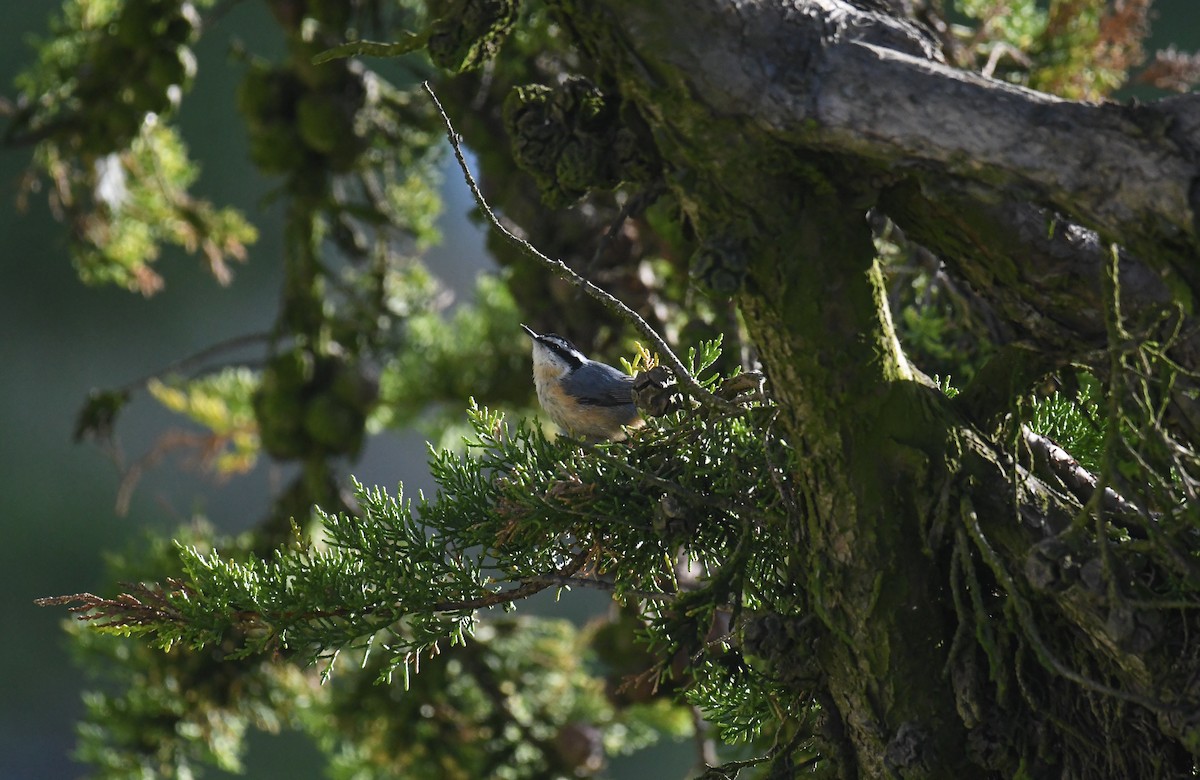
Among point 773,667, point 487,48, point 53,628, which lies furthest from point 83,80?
point 53,628

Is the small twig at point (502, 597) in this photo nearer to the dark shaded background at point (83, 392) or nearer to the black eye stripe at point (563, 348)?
the black eye stripe at point (563, 348)

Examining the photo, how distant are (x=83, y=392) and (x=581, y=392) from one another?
4.66 m

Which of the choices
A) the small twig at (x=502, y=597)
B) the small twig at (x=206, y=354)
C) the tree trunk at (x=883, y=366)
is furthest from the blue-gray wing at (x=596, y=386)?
the tree trunk at (x=883, y=366)

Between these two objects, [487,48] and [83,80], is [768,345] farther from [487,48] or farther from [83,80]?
[83,80]

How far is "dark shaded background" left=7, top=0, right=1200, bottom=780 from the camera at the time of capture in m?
5.66

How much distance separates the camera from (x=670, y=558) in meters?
1.21

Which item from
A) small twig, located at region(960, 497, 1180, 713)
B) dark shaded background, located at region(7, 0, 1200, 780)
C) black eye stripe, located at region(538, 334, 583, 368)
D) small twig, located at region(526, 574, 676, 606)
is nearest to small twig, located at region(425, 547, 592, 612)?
small twig, located at region(526, 574, 676, 606)

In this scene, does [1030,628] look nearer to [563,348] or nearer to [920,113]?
[920,113]

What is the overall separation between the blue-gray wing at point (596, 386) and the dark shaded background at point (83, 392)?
364 cm

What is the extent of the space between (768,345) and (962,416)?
0.61 ft

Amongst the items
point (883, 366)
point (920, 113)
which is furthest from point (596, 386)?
point (920, 113)

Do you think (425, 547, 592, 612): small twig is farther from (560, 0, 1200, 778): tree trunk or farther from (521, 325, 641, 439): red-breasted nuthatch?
(521, 325, 641, 439): red-breasted nuthatch

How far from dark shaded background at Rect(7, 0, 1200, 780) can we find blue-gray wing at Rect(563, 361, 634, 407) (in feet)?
11.9

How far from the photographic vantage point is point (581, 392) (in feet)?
7.61
